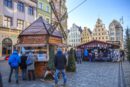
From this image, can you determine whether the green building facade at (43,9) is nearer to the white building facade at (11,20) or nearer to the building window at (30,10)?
the building window at (30,10)

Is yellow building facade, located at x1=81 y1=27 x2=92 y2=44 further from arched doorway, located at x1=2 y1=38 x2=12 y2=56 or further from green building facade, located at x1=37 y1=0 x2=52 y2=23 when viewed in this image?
arched doorway, located at x1=2 y1=38 x2=12 y2=56

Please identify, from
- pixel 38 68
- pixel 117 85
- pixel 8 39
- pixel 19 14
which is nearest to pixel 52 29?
pixel 38 68

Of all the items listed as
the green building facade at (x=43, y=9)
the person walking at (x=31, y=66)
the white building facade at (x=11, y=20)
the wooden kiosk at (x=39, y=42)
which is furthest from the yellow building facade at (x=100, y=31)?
the person walking at (x=31, y=66)

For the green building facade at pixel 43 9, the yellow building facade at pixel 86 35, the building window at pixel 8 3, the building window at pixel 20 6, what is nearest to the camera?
the building window at pixel 8 3

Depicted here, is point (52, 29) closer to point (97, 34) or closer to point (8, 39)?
point (8, 39)

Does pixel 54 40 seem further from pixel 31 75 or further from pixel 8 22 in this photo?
pixel 8 22

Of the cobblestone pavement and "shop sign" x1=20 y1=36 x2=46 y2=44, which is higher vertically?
"shop sign" x1=20 y1=36 x2=46 y2=44

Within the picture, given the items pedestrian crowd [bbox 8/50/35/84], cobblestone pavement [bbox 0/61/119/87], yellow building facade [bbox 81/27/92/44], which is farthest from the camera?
yellow building facade [bbox 81/27/92/44]

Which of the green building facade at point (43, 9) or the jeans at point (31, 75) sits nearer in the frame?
the jeans at point (31, 75)

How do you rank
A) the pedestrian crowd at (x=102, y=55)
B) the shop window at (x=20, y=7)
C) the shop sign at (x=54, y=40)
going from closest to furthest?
the shop sign at (x=54, y=40)
the pedestrian crowd at (x=102, y=55)
the shop window at (x=20, y=7)

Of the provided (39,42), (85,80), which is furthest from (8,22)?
(85,80)

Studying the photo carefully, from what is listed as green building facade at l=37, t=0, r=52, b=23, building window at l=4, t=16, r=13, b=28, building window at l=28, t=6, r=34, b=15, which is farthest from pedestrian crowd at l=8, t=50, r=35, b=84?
green building facade at l=37, t=0, r=52, b=23

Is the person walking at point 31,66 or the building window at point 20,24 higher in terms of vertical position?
the building window at point 20,24

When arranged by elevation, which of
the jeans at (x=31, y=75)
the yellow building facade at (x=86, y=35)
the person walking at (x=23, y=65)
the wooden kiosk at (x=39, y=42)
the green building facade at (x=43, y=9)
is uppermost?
the green building facade at (x=43, y=9)
